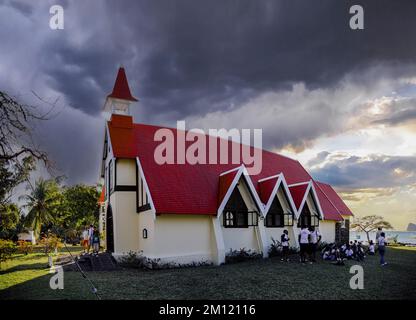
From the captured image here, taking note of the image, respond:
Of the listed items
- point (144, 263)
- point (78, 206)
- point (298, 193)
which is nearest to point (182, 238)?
point (144, 263)

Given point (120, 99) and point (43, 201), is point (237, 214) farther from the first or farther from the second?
point (43, 201)

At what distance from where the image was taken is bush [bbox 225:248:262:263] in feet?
65.5

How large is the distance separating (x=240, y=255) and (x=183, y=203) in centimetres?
465

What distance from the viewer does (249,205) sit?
853 inches

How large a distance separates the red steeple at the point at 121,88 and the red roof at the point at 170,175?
157 cm

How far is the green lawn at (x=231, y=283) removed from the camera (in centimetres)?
1174

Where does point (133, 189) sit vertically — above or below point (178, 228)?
above

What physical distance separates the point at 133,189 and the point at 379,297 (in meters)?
15.0

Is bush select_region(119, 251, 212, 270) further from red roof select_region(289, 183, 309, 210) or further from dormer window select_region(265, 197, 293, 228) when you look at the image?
red roof select_region(289, 183, 309, 210)

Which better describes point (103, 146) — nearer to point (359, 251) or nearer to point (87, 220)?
point (359, 251)

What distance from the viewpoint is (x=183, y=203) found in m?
19.4

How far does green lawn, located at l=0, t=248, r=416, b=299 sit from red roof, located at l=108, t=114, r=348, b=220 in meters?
3.81

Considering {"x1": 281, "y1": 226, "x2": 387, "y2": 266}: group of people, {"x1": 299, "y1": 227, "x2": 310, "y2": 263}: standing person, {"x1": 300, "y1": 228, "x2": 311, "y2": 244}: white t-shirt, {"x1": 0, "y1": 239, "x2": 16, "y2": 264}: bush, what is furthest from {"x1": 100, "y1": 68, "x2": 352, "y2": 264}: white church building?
{"x1": 0, "y1": 239, "x2": 16, "y2": 264}: bush
